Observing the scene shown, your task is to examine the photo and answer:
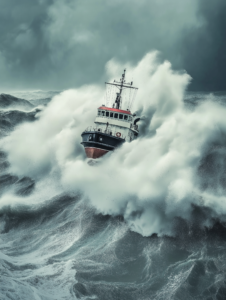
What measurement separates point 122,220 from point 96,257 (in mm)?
4373

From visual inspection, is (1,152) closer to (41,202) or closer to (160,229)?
(41,202)

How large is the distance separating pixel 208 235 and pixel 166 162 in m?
6.80

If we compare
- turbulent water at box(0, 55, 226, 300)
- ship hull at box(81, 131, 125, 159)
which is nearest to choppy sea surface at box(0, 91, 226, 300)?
turbulent water at box(0, 55, 226, 300)

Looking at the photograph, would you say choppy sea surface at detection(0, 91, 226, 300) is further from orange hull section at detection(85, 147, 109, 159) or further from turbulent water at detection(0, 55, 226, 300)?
orange hull section at detection(85, 147, 109, 159)

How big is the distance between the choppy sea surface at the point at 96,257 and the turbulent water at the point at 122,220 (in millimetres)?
55

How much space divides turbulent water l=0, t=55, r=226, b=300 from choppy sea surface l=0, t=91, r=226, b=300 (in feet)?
0.18

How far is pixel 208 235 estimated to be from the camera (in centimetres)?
2041

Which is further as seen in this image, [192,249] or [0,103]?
[0,103]

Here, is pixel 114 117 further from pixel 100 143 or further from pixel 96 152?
pixel 96 152

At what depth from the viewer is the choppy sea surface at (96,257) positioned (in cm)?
1591

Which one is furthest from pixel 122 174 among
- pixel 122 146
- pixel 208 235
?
pixel 208 235

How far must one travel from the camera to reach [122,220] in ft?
75.8

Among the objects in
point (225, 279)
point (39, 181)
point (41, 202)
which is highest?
point (39, 181)

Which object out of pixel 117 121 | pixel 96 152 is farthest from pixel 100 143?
pixel 117 121
